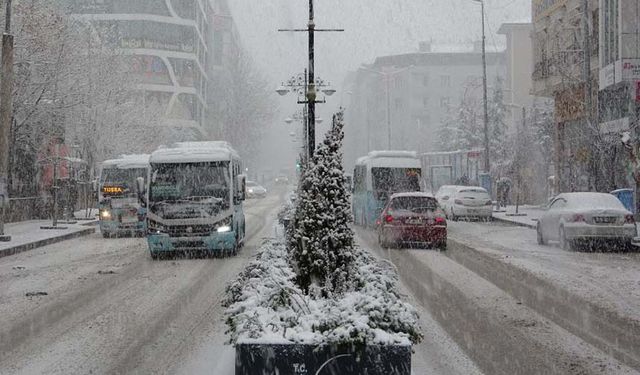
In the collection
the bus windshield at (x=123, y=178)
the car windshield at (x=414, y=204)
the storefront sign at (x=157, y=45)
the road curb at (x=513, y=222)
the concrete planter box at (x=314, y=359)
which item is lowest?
the road curb at (x=513, y=222)

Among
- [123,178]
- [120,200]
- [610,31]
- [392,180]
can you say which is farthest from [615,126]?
[120,200]

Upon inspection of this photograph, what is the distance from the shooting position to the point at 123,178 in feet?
90.5

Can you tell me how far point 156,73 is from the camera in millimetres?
82625

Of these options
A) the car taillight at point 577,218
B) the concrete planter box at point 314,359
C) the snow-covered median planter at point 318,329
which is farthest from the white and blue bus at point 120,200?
the concrete planter box at point 314,359

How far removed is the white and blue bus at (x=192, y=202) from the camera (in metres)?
18.1

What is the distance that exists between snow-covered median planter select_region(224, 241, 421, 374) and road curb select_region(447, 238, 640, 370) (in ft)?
10.9

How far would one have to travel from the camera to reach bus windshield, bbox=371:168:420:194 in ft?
100

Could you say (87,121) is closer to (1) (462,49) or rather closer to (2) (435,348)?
(2) (435,348)

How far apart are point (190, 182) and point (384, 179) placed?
13151mm

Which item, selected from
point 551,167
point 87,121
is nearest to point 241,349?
point 87,121

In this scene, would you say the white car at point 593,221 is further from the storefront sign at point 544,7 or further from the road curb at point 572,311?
the storefront sign at point 544,7

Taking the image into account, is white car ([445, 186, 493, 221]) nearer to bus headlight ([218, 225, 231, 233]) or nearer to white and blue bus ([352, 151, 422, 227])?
white and blue bus ([352, 151, 422, 227])

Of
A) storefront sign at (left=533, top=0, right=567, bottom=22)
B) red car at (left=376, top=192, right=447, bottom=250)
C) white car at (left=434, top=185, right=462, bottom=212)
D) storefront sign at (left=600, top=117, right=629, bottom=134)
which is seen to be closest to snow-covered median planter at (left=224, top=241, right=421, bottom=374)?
red car at (left=376, top=192, right=447, bottom=250)

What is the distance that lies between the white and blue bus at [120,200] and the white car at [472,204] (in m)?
14.7
